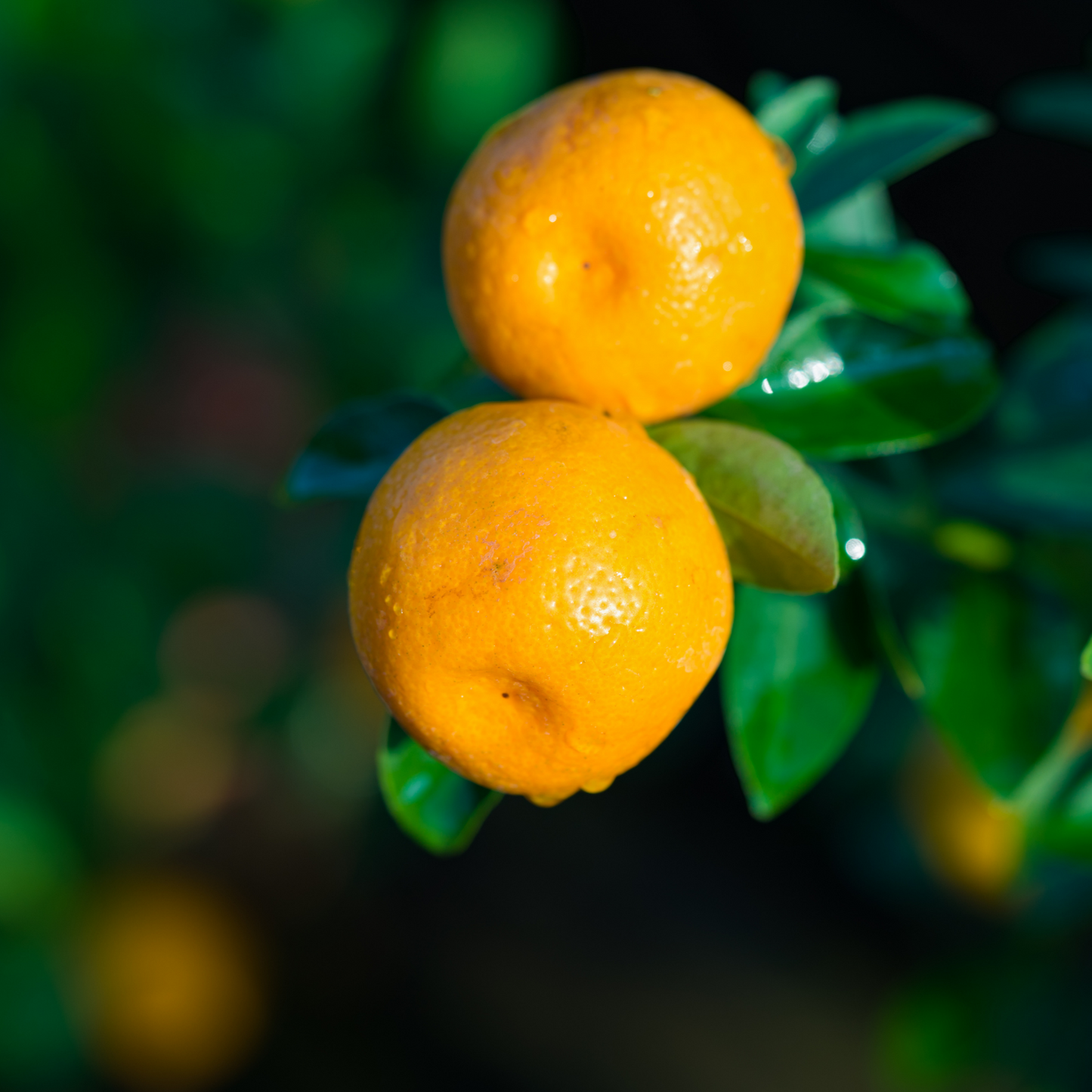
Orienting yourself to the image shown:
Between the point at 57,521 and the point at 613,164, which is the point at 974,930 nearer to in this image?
the point at 613,164

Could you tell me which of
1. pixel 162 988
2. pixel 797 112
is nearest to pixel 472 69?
pixel 797 112

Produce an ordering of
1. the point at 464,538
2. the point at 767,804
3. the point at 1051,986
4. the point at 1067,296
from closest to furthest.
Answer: the point at 464,538 → the point at 767,804 → the point at 1051,986 → the point at 1067,296

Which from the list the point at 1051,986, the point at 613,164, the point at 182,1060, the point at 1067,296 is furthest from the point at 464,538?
the point at 182,1060

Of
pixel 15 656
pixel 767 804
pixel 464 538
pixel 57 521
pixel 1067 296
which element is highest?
pixel 464 538

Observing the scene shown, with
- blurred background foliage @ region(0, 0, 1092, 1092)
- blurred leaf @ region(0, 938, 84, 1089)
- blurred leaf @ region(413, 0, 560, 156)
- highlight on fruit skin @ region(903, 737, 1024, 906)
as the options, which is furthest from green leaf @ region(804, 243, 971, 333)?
blurred leaf @ region(0, 938, 84, 1089)

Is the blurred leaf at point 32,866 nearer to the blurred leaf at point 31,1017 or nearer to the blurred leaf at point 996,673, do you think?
the blurred leaf at point 31,1017

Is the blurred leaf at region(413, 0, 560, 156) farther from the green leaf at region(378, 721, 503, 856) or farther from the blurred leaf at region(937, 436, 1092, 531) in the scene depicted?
the green leaf at region(378, 721, 503, 856)

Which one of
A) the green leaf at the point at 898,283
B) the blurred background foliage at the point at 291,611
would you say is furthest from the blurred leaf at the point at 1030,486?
the blurred background foliage at the point at 291,611
